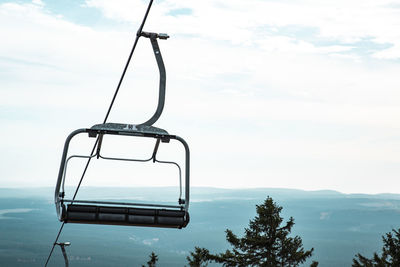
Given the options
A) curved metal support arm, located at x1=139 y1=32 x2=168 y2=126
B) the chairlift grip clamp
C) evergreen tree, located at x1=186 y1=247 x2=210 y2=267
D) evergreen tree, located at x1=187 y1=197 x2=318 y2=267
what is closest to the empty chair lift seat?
curved metal support arm, located at x1=139 y1=32 x2=168 y2=126

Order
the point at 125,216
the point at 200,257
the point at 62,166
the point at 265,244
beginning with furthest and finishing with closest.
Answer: the point at 200,257, the point at 265,244, the point at 125,216, the point at 62,166

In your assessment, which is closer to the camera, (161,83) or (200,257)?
(161,83)

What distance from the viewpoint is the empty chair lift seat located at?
728 centimetres

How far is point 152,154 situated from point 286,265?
25.9 metres

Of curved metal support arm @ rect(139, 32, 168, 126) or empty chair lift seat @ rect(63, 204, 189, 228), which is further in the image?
empty chair lift seat @ rect(63, 204, 189, 228)

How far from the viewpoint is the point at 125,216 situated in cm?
743

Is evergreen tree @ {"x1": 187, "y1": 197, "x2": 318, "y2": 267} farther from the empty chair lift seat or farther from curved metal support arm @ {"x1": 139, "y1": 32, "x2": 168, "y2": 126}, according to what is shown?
curved metal support arm @ {"x1": 139, "y1": 32, "x2": 168, "y2": 126}

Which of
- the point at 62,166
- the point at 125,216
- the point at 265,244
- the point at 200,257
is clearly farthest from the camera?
the point at 200,257

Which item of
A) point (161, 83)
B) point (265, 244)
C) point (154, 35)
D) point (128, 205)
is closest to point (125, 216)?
point (128, 205)

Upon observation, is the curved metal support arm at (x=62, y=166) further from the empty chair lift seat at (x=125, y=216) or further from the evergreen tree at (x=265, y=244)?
the evergreen tree at (x=265, y=244)

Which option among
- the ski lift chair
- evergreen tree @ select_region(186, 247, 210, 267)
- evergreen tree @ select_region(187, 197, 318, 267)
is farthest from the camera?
evergreen tree @ select_region(186, 247, 210, 267)

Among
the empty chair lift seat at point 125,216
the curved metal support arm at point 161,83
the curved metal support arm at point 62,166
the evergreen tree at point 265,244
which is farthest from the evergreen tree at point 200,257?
the curved metal support arm at point 161,83

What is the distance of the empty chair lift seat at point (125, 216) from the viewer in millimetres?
7281

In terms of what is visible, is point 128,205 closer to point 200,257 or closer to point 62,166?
point 62,166
